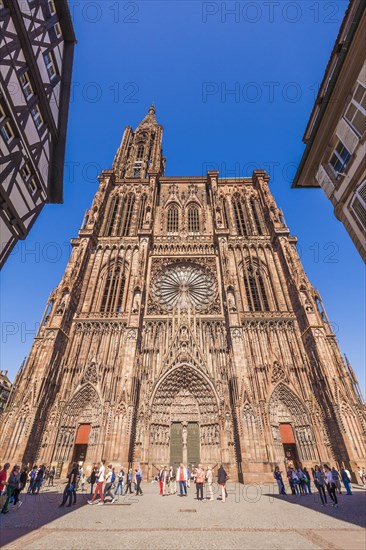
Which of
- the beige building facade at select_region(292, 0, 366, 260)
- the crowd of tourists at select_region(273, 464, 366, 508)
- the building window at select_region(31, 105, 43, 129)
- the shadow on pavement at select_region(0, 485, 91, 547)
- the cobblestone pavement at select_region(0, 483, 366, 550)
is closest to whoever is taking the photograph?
the cobblestone pavement at select_region(0, 483, 366, 550)

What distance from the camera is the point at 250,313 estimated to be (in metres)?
22.4

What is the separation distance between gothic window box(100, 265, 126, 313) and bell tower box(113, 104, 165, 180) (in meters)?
15.6


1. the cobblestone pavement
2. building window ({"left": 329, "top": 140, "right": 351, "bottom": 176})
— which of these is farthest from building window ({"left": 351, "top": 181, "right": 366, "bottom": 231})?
the cobblestone pavement

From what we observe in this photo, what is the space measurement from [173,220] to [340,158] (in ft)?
74.7

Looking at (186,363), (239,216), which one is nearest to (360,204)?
(186,363)

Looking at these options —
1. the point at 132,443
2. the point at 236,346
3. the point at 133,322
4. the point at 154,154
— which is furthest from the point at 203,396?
the point at 154,154

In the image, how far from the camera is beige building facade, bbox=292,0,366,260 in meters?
8.34

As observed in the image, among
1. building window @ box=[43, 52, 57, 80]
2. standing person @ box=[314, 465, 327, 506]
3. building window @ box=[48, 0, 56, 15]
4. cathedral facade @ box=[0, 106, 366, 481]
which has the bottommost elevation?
standing person @ box=[314, 465, 327, 506]

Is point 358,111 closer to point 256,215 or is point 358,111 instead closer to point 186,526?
point 186,526

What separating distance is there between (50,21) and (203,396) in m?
22.8

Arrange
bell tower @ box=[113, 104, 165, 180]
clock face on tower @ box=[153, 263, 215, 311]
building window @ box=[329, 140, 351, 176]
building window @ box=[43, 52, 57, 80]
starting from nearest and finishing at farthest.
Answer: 1. building window @ box=[329, 140, 351, 176]
2. building window @ box=[43, 52, 57, 80]
3. clock face on tower @ box=[153, 263, 215, 311]
4. bell tower @ box=[113, 104, 165, 180]

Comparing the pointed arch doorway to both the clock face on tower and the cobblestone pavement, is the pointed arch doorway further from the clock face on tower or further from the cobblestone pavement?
the cobblestone pavement

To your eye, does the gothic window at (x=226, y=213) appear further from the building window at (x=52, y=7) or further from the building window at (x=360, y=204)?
the building window at (x=52, y=7)

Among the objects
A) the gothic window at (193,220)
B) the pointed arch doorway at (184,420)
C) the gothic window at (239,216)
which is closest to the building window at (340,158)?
the pointed arch doorway at (184,420)
